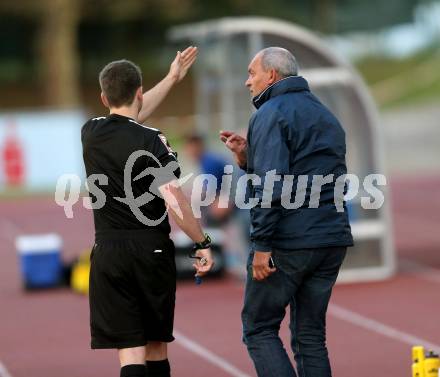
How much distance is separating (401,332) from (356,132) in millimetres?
4434

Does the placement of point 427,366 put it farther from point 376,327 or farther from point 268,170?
point 376,327

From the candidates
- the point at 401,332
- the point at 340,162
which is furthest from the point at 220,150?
the point at 340,162

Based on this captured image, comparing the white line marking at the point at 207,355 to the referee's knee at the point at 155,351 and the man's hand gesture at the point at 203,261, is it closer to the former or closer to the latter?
the referee's knee at the point at 155,351

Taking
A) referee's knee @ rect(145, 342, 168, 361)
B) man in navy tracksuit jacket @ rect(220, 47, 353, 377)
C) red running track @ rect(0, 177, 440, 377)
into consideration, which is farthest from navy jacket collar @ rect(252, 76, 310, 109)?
red running track @ rect(0, 177, 440, 377)

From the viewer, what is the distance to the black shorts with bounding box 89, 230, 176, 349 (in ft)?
23.2

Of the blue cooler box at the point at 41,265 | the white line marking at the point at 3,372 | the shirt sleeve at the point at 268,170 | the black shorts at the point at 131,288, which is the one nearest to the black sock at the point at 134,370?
the black shorts at the point at 131,288

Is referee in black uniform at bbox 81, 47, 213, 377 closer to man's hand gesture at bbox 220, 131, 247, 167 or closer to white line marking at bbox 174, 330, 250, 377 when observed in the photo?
man's hand gesture at bbox 220, 131, 247, 167

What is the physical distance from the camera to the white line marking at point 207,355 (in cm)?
965

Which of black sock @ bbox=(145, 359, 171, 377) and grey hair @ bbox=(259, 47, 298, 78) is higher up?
grey hair @ bbox=(259, 47, 298, 78)

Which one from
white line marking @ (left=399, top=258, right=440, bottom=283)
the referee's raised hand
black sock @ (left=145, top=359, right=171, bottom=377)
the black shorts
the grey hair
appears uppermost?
the referee's raised hand

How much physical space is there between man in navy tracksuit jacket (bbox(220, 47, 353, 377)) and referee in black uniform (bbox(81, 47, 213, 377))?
1.26ft

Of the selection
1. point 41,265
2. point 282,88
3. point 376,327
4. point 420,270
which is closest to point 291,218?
point 282,88

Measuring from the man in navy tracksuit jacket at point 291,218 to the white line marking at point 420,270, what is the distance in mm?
7454

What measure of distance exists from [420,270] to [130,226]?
8.93m
